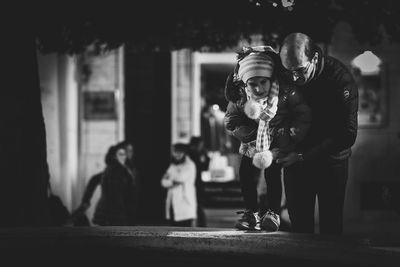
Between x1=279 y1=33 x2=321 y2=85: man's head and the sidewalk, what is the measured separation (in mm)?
1049

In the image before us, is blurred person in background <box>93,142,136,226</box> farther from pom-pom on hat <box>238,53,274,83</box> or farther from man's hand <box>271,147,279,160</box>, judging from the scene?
pom-pom on hat <box>238,53,274,83</box>

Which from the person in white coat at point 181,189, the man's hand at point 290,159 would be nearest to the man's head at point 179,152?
the person in white coat at point 181,189

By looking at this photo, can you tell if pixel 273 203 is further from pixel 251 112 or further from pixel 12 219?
pixel 12 219

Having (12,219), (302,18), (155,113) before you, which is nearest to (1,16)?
→ (12,219)

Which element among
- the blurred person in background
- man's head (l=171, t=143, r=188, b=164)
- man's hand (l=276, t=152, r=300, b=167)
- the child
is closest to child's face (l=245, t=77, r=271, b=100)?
the child

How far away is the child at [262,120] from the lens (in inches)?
196

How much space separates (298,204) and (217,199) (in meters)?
11.8

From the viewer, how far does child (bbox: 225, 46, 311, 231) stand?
16.3ft

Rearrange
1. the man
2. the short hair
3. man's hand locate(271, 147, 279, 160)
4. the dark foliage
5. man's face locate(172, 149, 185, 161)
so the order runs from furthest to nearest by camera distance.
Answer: man's face locate(172, 149, 185, 161) < the dark foliage < man's hand locate(271, 147, 279, 160) < the man < the short hair

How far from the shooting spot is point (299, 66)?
4891mm

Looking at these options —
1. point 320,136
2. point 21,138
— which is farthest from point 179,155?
point 320,136

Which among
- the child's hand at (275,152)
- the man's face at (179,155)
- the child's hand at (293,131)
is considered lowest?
the man's face at (179,155)

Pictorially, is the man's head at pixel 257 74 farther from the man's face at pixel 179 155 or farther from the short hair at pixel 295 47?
the man's face at pixel 179 155

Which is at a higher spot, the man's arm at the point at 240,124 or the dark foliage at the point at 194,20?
the dark foliage at the point at 194,20
